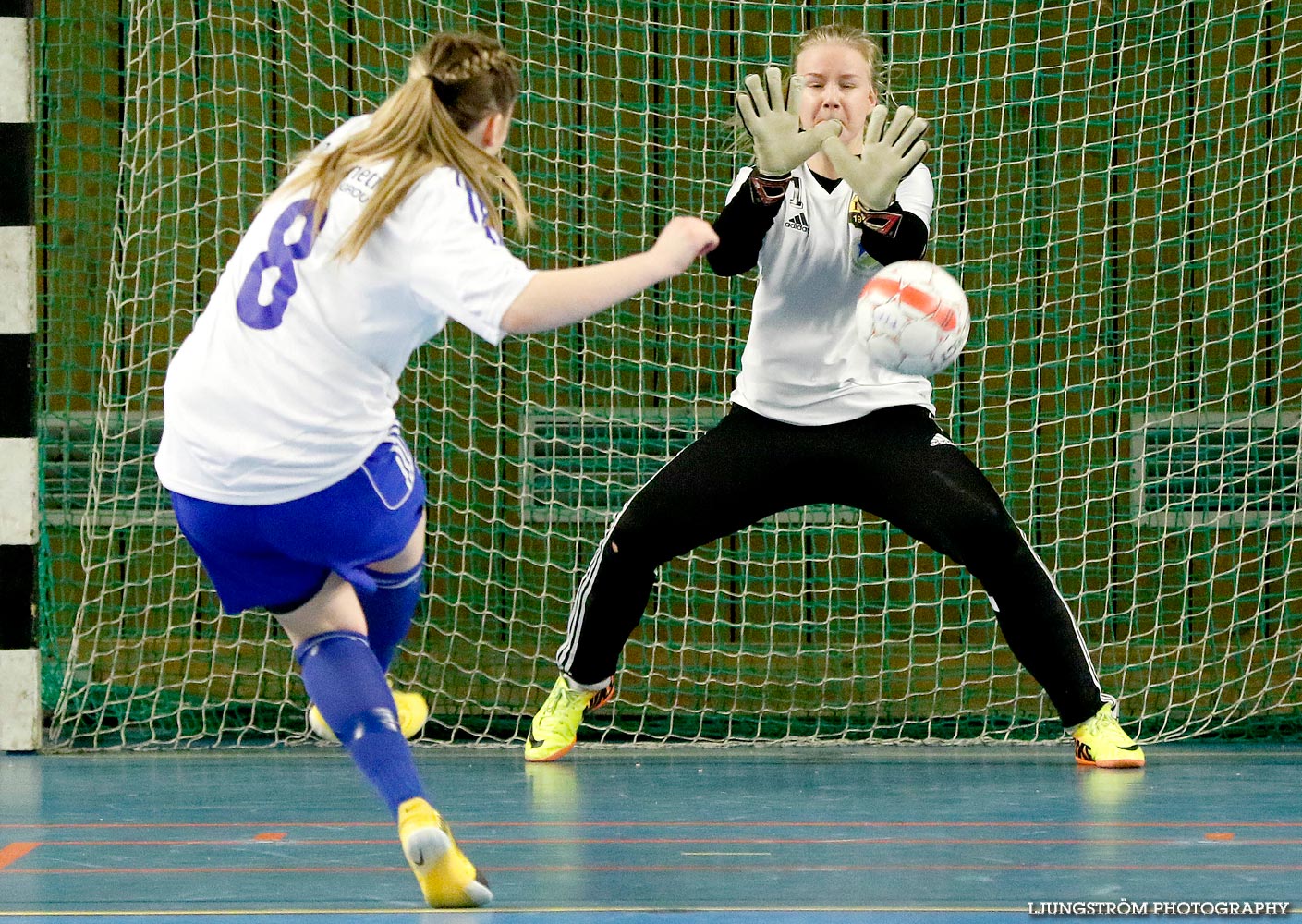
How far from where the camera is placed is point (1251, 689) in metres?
4.91

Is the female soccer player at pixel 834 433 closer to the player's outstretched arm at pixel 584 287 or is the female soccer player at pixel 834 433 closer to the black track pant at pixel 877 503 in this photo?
the black track pant at pixel 877 503

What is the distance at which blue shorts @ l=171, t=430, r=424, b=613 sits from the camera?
2.33 m

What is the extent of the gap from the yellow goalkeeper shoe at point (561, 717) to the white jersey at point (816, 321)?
2.90ft

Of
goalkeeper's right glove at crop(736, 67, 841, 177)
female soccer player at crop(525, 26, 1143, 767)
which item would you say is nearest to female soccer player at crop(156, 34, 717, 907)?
goalkeeper's right glove at crop(736, 67, 841, 177)

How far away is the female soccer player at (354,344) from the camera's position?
2.17 m

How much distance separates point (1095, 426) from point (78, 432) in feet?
11.7

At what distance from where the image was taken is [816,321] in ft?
12.1

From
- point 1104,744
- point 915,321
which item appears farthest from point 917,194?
point 1104,744

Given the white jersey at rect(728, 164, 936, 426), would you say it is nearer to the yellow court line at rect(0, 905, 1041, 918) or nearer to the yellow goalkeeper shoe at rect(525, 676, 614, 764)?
the yellow goalkeeper shoe at rect(525, 676, 614, 764)

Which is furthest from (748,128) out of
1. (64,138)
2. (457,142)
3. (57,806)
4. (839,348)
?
(64,138)

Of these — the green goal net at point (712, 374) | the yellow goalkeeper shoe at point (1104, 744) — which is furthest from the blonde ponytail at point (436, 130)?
the green goal net at point (712, 374)

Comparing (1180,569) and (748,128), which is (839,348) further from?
(1180,569)

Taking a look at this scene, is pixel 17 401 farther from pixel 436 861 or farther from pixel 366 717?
pixel 436 861

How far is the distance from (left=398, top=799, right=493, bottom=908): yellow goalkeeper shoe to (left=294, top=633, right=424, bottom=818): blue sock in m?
0.05
